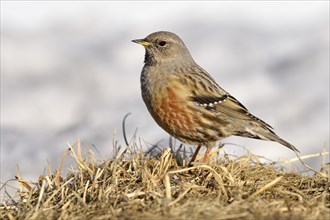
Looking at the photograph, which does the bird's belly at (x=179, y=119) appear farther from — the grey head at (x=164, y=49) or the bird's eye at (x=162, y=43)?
the bird's eye at (x=162, y=43)

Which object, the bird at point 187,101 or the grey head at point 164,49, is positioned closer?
the bird at point 187,101

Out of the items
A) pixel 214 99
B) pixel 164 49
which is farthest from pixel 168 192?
pixel 164 49

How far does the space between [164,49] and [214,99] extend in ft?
3.95

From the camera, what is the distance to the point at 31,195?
7.98m

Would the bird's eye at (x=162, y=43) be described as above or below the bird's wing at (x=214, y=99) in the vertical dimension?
above

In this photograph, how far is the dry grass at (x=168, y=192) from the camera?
21.7ft

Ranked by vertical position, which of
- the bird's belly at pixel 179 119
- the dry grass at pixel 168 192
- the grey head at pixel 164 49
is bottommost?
the dry grass at pixel 168 192

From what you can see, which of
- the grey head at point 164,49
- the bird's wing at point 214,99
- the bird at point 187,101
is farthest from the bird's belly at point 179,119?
the grey head at point 164,49

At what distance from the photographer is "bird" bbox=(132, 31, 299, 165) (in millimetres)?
9484

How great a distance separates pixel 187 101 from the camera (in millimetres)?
9672

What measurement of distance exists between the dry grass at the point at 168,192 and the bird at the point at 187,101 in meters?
0.64

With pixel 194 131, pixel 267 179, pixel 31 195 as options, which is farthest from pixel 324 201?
pixel 31 195

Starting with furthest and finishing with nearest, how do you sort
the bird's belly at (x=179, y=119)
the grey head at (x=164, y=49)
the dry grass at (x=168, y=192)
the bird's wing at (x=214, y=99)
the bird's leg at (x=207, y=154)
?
the grey head at (x=164, y=49)
the bird's wing at (x=214, y=99)
the bird's belly at (x=179, y=119)
the bird's leg at (x=207, y=154)
the dry grass at (x=168, y=192)

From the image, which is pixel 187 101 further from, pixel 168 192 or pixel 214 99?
pixel 168 192
